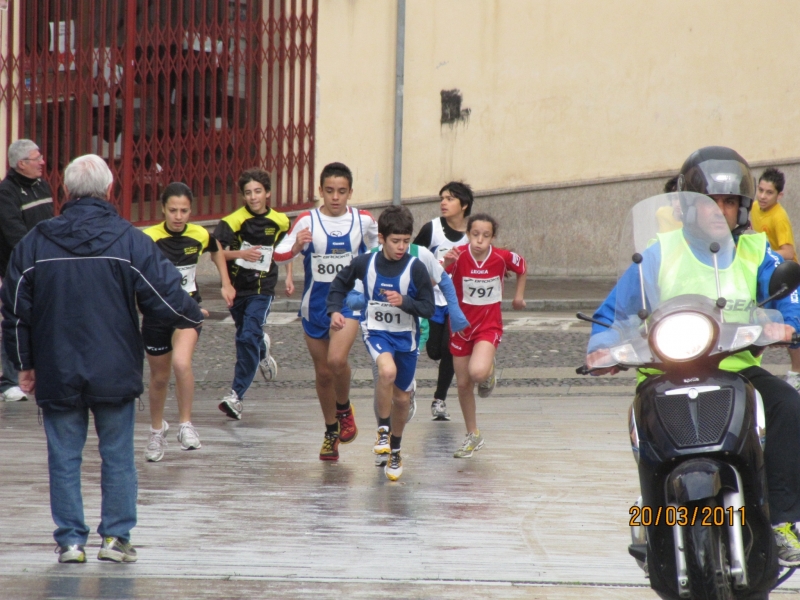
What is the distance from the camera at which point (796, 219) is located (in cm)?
1836

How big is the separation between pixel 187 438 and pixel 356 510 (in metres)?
1.89

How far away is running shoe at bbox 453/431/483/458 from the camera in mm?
7715

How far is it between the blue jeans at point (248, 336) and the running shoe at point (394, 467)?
2.24m

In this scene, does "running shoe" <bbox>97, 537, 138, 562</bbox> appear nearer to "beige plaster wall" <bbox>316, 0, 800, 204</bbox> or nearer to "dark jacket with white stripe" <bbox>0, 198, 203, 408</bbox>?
"dark jacket with white stripe" <bbox>0, 198, 203, 408</bbox>

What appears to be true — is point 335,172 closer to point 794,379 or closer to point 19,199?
point 19,199

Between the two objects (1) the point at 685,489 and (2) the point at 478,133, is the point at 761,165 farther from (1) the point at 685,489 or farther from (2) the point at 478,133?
(1) the point at 685,489

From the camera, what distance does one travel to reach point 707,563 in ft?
12.9

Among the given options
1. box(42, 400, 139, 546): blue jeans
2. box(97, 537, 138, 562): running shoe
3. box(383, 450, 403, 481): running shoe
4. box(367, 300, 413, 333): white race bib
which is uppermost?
box(367, 300, 413, 333): white race bib

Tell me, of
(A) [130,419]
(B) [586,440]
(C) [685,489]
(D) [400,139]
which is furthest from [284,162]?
(C) [685,489]

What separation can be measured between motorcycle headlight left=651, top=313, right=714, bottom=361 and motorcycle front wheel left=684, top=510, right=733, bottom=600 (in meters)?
0.54

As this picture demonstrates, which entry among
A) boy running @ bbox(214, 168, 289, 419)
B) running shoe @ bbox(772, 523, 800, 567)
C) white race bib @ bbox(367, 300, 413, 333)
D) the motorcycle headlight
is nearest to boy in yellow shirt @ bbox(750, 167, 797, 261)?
boy running @ bbox(214, 168, 289, 419)

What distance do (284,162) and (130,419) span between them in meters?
12.8

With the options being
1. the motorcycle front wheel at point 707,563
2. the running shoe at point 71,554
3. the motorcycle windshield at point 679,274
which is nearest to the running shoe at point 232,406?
the running shoe at point 71,554

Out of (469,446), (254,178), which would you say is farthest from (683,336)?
(254,178)
